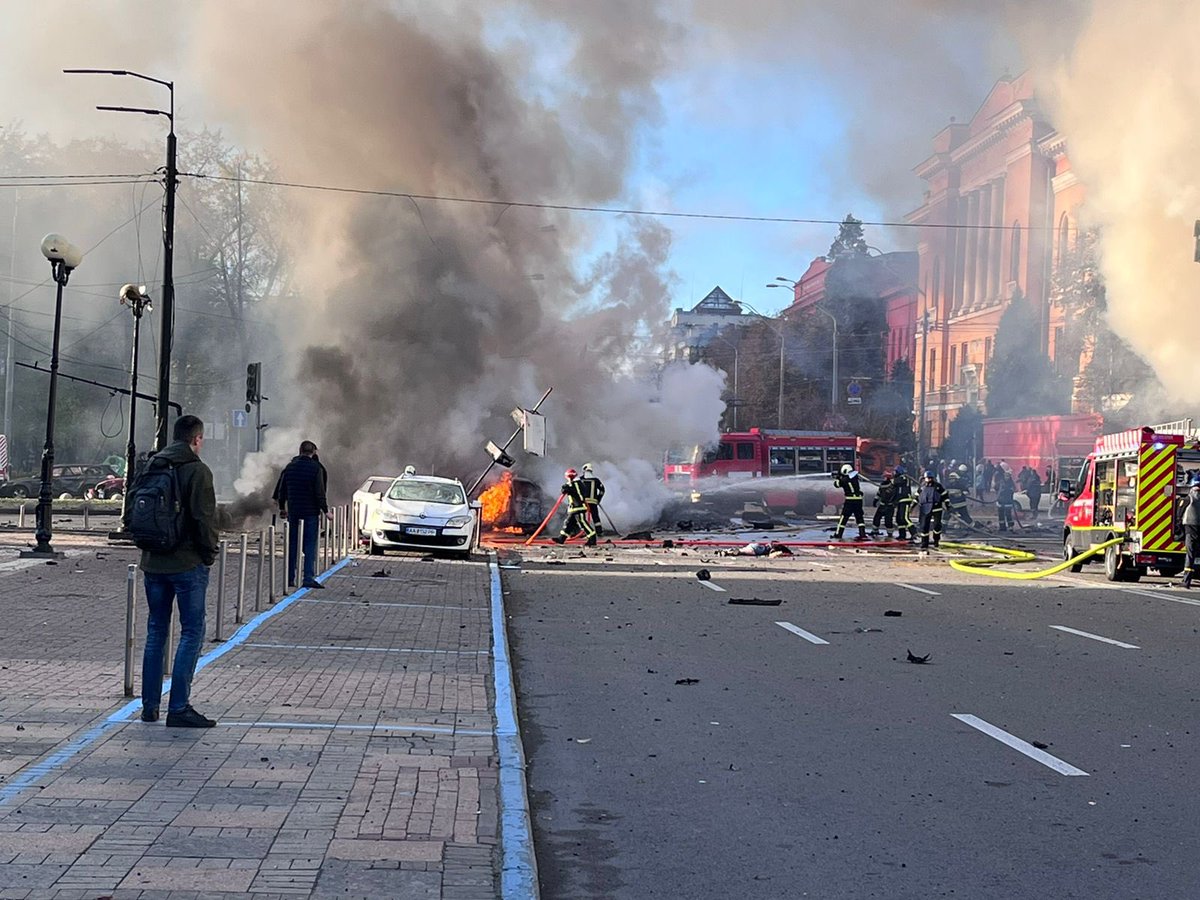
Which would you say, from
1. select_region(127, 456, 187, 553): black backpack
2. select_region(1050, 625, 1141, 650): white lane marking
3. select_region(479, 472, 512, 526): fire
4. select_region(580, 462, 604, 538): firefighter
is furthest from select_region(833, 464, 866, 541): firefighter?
select_region(127, 456, 187, 553): black backpack

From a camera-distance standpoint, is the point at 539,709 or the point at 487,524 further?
the point at 487,524

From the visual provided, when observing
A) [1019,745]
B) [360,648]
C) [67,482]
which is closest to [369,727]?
[1019,745]

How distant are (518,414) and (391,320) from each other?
4227mm

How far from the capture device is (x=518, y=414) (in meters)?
33.2

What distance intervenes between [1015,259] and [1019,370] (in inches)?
186

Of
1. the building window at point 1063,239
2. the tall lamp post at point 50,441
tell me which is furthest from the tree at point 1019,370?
the tall lamp post at point 50,441

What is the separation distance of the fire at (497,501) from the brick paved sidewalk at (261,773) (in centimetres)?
1936

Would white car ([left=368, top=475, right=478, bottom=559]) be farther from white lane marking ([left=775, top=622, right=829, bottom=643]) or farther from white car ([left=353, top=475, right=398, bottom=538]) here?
white lane marking ([left=775, top=622, right=829, bottom=643])

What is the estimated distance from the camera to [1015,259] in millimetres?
57562

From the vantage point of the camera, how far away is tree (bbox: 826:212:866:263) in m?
75.8

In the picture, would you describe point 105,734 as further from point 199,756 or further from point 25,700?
point 25,700

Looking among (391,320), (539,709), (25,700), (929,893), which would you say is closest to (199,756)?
(25,700)

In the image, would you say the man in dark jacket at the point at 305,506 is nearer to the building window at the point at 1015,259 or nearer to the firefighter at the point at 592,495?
the firefighter at the point at 592,495

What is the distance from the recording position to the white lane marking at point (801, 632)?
13133 mm
